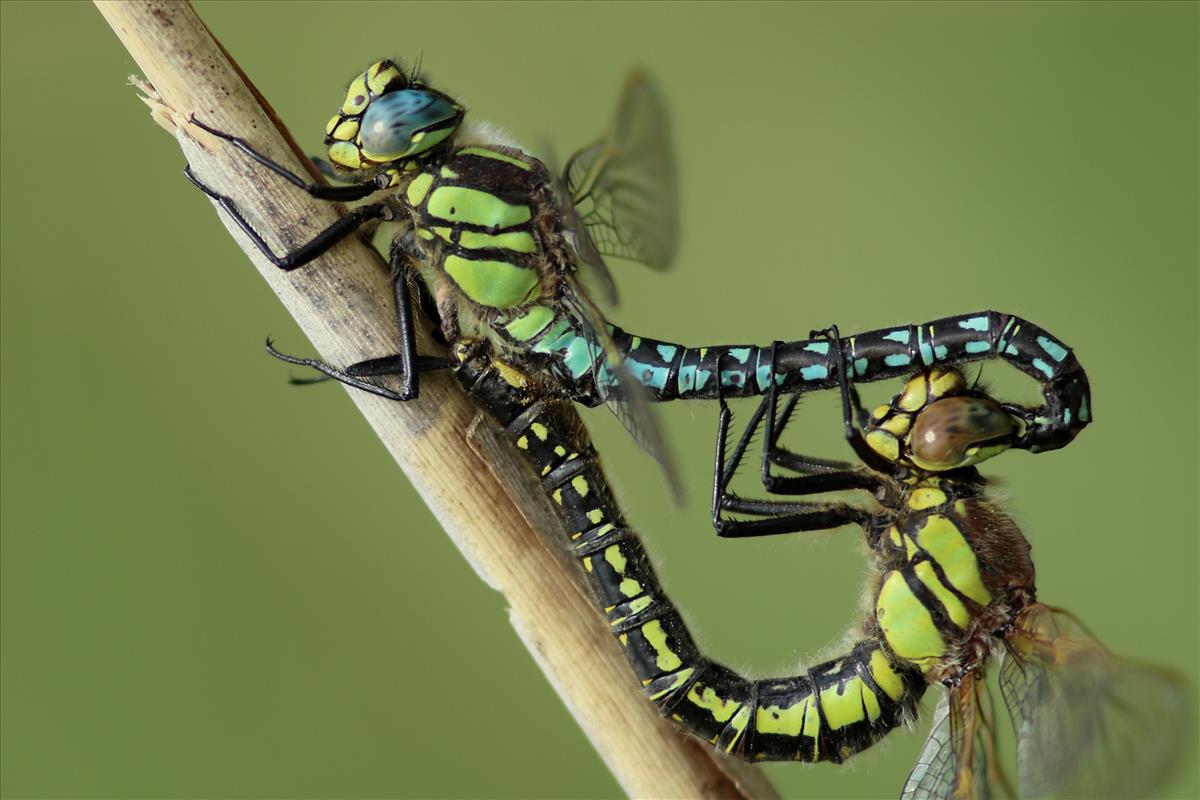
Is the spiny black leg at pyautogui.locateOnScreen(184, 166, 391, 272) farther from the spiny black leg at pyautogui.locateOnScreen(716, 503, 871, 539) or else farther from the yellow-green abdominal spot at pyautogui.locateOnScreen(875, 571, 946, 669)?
the yellow-green abdominal spot at pyautogui.locateOnScreen(875, 571, 946, 669)

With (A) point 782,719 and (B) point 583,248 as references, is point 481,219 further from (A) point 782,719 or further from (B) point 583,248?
(A) point 782,719

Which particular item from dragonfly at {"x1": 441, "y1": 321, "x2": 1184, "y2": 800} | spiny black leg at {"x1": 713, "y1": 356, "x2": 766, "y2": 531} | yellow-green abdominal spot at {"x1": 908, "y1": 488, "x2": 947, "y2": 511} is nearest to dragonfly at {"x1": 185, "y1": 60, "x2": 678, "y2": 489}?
dragonfly at {"x1": 441, "y1": 321, "x2": 1184, "y2": 800}

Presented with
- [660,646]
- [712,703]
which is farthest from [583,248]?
[712,703]

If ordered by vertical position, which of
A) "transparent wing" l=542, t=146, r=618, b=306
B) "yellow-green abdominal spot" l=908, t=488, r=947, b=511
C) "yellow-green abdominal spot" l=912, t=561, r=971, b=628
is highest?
"transparent wing" l=542, t=146, r=618, b=306

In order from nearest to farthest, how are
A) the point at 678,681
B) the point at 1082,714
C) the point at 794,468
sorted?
the point at 1082,714 < the point at 678,681 < the point at 794,468

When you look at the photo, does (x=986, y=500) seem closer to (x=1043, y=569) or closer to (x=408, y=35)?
(x=1043, y=569)

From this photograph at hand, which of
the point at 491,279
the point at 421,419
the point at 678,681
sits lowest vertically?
the point at 678,681
